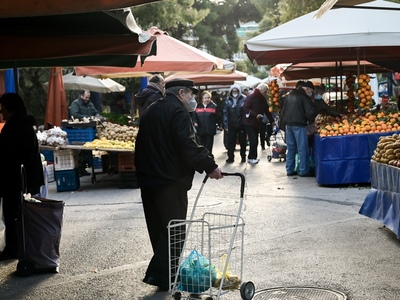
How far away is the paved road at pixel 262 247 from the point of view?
762cm

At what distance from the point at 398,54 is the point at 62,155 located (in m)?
7.83

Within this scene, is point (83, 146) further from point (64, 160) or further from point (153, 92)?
point (153, 92)

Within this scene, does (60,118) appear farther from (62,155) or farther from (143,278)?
(143,278)

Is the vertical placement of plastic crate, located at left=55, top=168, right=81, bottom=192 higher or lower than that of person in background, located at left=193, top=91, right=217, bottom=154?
lower

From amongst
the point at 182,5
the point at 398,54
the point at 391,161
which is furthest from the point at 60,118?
the point at 182,5

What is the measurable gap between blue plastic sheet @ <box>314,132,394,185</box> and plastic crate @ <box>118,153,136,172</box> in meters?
3.51

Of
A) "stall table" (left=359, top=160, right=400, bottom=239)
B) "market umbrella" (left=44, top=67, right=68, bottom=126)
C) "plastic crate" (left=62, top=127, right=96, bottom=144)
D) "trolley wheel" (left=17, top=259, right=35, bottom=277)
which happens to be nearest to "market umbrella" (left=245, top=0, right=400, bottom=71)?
"plastic crate" (left=62, top=127, right=96, bottom=144)

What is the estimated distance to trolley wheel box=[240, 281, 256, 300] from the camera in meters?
6.65

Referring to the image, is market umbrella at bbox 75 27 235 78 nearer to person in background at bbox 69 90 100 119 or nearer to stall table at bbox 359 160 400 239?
person in background at bbox 69 90 100 119

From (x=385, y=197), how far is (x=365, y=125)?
5.51 meters

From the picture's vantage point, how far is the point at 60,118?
58.9 ft

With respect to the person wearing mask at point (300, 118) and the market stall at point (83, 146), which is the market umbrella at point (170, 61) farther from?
the person wearing mask at point (300, 118)

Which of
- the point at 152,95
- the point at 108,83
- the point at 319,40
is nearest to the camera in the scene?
the point at 152,95

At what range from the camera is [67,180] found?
51.7 feet
